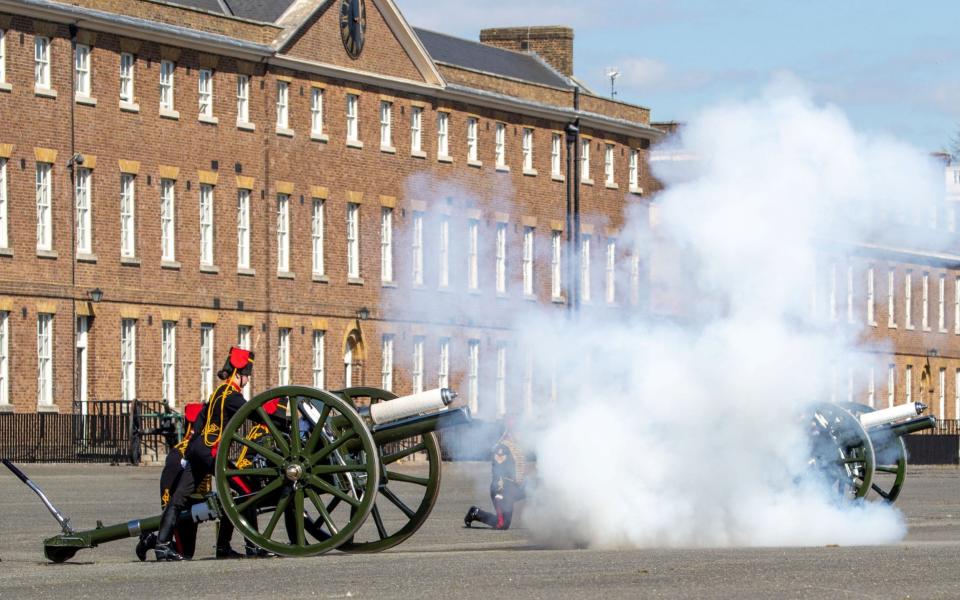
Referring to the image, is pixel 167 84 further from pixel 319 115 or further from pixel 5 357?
pixel 5 357

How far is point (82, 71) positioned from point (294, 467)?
34.6 meters

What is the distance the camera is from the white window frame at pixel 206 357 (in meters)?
59.9

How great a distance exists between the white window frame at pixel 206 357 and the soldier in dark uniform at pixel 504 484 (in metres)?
28.1

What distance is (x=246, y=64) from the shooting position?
200 ft

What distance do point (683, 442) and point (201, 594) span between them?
9578 mm

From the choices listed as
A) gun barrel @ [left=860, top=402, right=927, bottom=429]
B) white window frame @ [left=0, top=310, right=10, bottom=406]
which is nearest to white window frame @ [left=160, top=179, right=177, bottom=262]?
white window frame @ [left=0, top=310, right=10, bottom=406]

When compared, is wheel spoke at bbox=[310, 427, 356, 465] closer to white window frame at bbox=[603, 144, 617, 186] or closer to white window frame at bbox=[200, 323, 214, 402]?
white window frame at bbox=[200, 323, 214, 402]

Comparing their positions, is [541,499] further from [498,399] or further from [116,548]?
[498,399]

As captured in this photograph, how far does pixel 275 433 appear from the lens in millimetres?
22406

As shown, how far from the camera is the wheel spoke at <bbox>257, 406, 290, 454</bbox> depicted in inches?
883

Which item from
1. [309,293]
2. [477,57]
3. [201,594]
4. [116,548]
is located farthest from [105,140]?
[201,594]

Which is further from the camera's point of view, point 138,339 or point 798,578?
point 138,339

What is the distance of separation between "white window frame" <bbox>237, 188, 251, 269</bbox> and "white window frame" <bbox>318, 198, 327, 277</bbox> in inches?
98.9

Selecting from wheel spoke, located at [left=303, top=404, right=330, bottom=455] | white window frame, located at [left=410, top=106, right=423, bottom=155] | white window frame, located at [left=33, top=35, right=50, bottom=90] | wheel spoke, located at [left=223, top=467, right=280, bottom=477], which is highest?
white window frame, located at [left=33, top=35, right=50, bottom=90]
